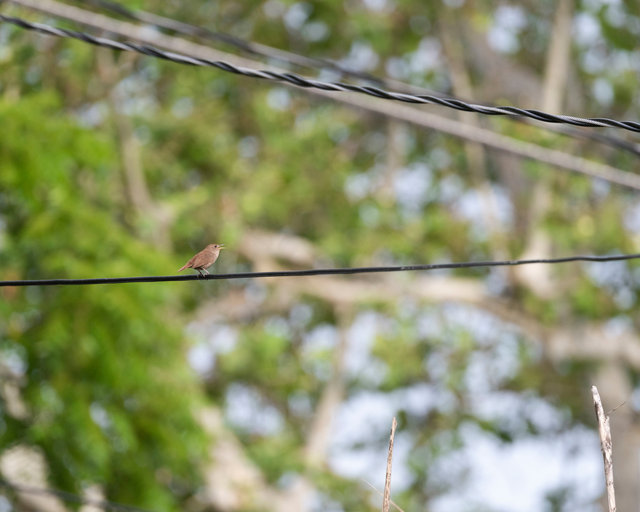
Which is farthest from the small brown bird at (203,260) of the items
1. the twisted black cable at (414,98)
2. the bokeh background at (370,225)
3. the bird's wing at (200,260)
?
the bokeh background at (370,225)

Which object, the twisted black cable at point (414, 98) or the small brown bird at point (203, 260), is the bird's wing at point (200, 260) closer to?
the small brown bird at point (203, 260)

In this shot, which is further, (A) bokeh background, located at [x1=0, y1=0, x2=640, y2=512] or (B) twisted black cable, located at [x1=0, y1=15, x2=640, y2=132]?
(A) bokeh background, located at [x1=0, y1=0, x2=640, y2=512]

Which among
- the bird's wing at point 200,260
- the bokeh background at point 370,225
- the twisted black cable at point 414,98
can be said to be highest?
the bokeh background at point 370,225

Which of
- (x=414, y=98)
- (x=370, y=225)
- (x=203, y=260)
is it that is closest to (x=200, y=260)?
(x=203, y=260)

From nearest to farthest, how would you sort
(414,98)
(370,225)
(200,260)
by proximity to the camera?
1. (414,98)
2. (200,260)
3. (370,225)

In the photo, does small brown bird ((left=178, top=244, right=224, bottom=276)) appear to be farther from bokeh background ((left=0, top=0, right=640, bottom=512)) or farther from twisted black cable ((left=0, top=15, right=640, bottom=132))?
bokeh background ((left=0, top=0, right=640, bottom=512))

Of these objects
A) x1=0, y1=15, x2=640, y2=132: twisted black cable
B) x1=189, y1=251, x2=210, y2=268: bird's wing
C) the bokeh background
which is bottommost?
x1=189, y1=251, x2=210, y2=268: bird's wing

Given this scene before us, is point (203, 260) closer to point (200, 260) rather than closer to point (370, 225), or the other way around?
point (200, 260)

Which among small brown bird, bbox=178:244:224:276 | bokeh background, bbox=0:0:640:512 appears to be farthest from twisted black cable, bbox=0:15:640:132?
bokeh background, bbox=0:0:640:512

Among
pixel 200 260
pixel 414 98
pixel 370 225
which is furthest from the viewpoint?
pixel 370 225

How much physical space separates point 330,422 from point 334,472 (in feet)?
5.16

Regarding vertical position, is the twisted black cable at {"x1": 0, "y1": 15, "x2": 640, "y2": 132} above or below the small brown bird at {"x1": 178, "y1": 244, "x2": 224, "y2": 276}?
above

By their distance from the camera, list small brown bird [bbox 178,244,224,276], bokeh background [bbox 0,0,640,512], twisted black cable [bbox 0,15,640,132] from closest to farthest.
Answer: twisted black cable [bbox 0,15,640,132] → small brown bird [bbox 178,244,224,276] → bokeh background [bbox 0,0,640,512]

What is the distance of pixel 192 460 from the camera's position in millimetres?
11477
